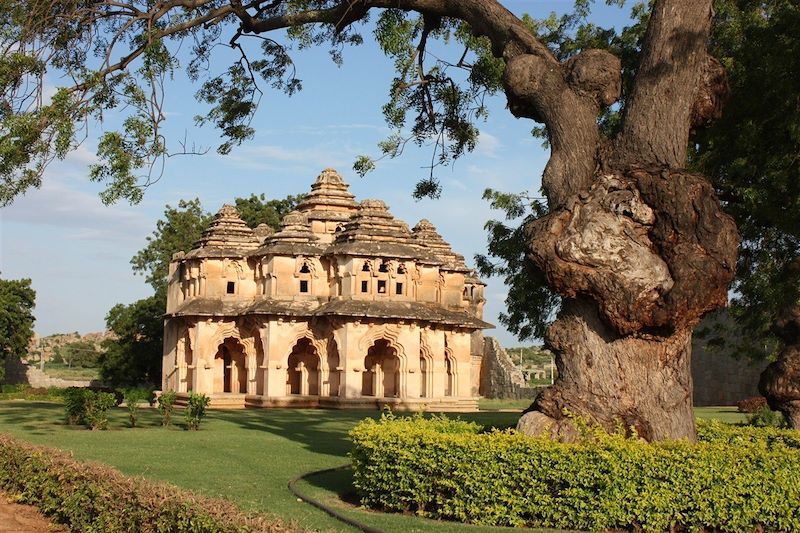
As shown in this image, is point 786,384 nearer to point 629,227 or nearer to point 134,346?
point 629,227

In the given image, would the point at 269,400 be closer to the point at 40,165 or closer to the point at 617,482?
the point at 40,165

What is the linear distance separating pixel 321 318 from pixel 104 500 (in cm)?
2370

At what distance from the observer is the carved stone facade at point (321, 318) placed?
106 feet

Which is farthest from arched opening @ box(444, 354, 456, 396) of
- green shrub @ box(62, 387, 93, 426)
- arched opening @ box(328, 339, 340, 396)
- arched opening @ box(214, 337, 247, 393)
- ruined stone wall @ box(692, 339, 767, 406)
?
green shrub @ box(62, 387, 93, 426)

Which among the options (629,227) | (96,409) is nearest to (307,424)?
(96,409)

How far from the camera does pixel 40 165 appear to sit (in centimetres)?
1162

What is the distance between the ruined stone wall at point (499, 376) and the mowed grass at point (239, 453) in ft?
72.1

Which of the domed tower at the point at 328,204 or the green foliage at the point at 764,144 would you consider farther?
the domed tower at the point at 328,204

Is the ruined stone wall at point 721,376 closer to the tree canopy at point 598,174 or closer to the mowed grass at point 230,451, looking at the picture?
the mowed grass at point 230,451

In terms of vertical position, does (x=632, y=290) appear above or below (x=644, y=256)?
below

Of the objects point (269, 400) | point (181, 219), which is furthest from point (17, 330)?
point (269, 400)

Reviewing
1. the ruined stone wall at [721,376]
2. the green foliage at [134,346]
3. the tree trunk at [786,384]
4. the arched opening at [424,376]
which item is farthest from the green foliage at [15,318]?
the tree trunk at [786,384]

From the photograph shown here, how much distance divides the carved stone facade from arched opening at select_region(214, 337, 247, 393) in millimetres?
46

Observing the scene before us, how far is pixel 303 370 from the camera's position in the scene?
34812mm
